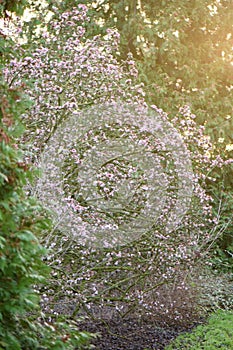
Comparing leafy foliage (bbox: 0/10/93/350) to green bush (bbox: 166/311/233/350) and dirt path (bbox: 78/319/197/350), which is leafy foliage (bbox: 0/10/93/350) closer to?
dirt path (bbox: 78/319/197/350)

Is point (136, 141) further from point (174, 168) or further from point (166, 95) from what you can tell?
point (166, 95)

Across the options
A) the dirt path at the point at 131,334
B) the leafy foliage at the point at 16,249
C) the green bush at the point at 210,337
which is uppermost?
the leafy foliage at the point at 16,249

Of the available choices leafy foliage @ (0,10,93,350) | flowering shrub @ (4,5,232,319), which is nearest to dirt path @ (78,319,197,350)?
flowering shrub @ (4,5,232,319)

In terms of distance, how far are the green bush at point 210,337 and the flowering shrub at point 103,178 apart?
1.29 feet

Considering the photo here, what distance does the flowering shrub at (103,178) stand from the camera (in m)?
5.55

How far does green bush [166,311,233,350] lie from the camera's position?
541 centimetres

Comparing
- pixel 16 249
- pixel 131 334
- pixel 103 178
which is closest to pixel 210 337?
pixel 131 334

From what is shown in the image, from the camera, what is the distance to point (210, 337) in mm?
5703

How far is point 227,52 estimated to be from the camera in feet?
33.4

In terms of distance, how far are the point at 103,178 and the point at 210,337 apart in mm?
1843

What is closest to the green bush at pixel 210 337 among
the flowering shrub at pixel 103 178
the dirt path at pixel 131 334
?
the dirt path at pixel 131 334

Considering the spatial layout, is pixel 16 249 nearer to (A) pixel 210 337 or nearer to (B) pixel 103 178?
(B) pixel 103 178

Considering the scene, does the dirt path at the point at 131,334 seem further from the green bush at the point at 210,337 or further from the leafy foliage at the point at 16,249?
the leafy foliage at the point at 16,249

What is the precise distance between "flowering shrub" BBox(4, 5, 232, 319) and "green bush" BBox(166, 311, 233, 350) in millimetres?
395
